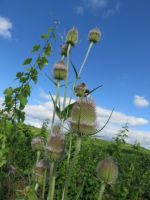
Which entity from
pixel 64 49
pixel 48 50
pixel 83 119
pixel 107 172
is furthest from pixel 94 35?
pixel 107 172

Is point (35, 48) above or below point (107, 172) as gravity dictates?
above

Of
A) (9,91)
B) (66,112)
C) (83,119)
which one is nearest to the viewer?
(83,119)

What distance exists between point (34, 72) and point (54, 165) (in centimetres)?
320

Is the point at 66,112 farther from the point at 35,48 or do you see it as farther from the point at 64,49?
the point at 35,48

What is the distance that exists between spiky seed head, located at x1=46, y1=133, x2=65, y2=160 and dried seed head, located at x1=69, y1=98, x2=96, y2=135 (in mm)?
229

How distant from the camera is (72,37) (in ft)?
15.9

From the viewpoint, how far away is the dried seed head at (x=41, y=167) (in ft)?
13.3

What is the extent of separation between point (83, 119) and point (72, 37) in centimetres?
170

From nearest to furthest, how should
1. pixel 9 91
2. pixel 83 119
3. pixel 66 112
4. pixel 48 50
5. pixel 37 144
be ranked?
1. pixel 83 119
2. pixel 66 112
3. pixel 37 144
4. pixel 9 91
5. pixel 48 50

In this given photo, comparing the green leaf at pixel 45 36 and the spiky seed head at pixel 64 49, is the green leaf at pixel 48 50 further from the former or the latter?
the spiky seed head at pixel 64 49

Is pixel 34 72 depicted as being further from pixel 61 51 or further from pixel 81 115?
pixel 81 115

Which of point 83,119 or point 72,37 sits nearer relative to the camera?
point 83,119

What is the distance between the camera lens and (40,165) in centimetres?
412

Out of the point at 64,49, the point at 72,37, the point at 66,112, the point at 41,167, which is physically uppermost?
the point at 72,37
